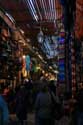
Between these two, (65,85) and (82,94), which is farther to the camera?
(65,85)

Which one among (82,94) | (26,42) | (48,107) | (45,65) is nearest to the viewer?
(48,107)

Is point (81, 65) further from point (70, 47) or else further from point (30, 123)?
point (30, 123)

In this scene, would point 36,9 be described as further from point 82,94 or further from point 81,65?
point 82,94

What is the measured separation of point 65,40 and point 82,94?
5567 mm

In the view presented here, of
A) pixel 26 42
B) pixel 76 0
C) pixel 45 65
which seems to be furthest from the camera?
pixel 45 65

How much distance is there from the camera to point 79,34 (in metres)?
14.6

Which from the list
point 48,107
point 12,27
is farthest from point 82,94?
point 12,27

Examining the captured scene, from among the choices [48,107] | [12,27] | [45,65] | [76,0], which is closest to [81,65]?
[76,0]

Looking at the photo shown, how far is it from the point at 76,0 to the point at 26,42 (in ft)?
67.2

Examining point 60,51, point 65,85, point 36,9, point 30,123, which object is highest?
point 36,9

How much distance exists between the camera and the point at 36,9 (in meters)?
16.8

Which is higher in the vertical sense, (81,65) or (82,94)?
(81,65)

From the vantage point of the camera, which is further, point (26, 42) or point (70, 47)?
point (26, 42)

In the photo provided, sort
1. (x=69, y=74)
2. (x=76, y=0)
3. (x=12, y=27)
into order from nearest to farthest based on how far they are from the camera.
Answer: (x=76, y=0), (x=69, y=74), (x=12, y=27)
